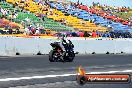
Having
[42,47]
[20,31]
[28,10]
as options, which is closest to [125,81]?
[42,47]

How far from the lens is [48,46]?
88.7 feet

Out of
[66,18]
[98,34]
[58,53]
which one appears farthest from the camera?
[66,18]

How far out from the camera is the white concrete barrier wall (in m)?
24.2

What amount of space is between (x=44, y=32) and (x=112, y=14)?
62.1 feet

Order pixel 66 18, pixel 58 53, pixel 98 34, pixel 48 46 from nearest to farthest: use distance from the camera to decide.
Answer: pixel 58 53, pixel 48 46, pixel 98 34, pixel 66 18

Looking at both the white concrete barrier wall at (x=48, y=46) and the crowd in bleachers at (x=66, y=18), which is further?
the crowd in bleachers at (x=66, y=18)

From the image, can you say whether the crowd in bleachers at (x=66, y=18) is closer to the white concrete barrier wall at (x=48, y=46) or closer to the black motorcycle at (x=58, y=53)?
the white concrete barrier wall at (x=48, y=46)

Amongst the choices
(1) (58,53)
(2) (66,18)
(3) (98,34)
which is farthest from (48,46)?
(2) (66,18)

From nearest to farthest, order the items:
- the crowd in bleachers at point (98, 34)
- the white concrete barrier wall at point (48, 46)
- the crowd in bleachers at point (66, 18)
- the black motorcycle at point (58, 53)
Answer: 1. the black motorcycle at point (58, 53)
2. the white concrete barrier wall at point (48, 46)
3. the crowd in bleachers at point (66, 18)
4. the crowd in bleachers at point (98, 34)

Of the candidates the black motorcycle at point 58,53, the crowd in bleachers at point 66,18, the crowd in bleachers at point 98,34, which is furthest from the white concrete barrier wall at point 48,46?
the crowd in bleachers at point 98,34

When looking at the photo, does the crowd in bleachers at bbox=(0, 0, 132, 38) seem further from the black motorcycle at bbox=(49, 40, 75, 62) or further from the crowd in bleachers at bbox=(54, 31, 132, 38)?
the black motorcycle at bbox=(49, 40, 75, 62)

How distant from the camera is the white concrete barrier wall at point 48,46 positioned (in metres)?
24.2

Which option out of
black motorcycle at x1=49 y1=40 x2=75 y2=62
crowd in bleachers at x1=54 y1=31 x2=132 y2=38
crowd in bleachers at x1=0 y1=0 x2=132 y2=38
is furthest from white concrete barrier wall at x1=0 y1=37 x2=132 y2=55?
crowd in bleachers at x1=54 y1=31 x2=132 y2=38

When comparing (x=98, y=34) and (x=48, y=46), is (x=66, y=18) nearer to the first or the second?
(x=98, y=34)
